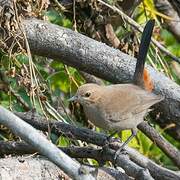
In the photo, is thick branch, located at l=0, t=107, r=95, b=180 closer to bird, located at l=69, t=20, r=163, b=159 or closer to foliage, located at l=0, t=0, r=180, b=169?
foliage, located at l=0, t=0, r=180, b=169

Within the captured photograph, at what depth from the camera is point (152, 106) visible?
4.64m

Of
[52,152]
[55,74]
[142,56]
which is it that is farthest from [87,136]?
[55,74]

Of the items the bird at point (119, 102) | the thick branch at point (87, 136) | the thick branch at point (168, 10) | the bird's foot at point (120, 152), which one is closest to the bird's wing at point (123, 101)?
A: the bird at point (119, 102)

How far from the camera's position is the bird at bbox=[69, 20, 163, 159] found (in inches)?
177

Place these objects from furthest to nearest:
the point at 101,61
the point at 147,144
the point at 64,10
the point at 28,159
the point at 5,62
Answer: the point at 147,144 → the point at 64,10 → the point at 5,62 → the point at 101,61 → the point at 28,159

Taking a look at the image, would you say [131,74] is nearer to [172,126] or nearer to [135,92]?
[135,92]

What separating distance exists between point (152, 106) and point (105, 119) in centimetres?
37

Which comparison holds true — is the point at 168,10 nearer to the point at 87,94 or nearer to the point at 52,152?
the point at 87,94

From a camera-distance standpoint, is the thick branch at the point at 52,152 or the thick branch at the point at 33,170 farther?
the thick branch at the point at 33,170

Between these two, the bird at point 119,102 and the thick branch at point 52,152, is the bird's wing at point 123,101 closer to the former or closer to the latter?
the bird at point 119,102

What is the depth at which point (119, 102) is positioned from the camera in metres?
4.63

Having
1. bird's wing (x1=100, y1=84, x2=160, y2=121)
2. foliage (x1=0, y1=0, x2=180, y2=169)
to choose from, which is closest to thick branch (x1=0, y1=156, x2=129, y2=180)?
foliage (x1=0, y1=0, x2=180, y2=169)

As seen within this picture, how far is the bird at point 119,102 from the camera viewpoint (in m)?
4.50

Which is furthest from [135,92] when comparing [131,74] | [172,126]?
[172,126]
